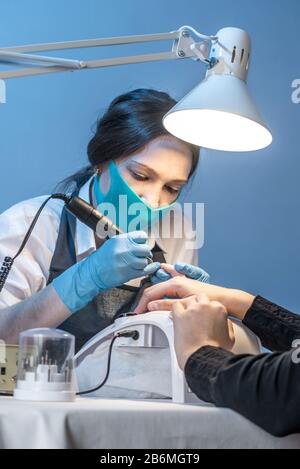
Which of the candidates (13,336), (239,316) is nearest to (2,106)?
(13,336)

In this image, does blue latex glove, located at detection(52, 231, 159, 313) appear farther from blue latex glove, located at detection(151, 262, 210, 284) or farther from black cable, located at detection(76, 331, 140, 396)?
black cable, located at detection(76, 331, 140, 396)

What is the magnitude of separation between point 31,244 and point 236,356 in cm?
111

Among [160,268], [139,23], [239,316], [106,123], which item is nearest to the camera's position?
[239,316]

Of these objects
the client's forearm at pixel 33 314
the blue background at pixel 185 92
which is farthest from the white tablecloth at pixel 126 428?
the blue background at pixel 185 92

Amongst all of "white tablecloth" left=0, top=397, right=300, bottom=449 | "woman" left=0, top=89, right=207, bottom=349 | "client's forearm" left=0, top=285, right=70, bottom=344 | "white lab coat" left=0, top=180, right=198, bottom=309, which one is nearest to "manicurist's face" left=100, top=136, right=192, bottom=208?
"woman" left=0, top=89, right=207, bottom=349

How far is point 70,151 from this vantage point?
2.45m

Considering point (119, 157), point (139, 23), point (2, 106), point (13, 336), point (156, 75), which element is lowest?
point (13, 336)

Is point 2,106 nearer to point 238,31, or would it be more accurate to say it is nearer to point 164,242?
point 164,242

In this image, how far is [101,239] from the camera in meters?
2.17

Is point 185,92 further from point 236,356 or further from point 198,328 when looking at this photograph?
point 236,356

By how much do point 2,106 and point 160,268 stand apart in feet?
2.96

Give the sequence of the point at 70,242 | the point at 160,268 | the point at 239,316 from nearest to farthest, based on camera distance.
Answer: the point at 239,316 → the point at 160,268 → the point at 70,242

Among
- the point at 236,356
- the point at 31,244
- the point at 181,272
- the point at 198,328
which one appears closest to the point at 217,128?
the point at 181,272

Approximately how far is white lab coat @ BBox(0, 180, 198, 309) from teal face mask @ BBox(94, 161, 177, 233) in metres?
0.08
